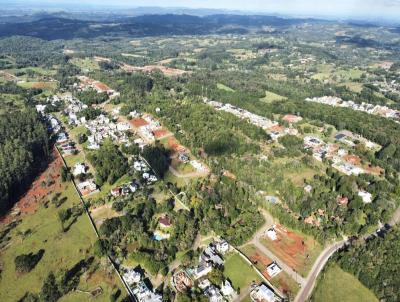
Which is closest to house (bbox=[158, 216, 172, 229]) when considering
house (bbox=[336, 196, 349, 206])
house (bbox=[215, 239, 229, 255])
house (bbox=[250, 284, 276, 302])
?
house (bbox=[215, 239, 229, 255])

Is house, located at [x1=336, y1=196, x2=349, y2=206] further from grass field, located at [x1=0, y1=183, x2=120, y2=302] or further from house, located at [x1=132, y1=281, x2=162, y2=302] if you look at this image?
grass field, located at [x1=0, y1=183, x2=120, y2=302]

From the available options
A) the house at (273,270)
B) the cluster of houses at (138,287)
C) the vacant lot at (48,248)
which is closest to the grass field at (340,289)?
the house at (273,270)

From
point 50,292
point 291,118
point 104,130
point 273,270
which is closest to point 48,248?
point 50,292

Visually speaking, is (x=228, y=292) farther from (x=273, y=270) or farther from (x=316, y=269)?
(x=316, y=269)

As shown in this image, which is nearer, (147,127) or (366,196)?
(366,196)

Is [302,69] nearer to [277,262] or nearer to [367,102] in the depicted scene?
[367,102]

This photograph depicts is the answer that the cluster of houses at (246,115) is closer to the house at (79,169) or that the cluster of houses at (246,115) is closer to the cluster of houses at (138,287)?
the house at (79,169)

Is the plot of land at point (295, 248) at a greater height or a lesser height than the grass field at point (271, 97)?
greater
